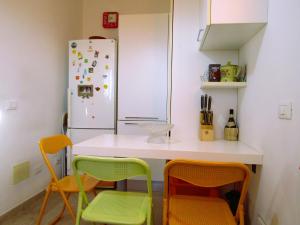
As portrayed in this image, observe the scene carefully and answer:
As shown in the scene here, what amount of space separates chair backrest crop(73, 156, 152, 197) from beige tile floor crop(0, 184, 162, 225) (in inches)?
41.3

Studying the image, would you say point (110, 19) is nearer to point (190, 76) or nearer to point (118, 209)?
point (190, 76)

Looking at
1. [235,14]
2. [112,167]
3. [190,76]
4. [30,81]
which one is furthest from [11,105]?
[235,14]

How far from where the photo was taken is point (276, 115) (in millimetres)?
1216

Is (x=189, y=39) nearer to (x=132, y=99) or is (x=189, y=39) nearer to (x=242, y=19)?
(x=242, y=19)

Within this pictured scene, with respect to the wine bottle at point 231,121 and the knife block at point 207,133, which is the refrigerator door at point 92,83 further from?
the wine bottle at point 231,121

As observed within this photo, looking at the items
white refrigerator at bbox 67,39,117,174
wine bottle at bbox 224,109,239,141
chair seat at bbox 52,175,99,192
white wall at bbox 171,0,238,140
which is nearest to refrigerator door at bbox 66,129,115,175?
white refrigerator at bbox 67,39,117,174

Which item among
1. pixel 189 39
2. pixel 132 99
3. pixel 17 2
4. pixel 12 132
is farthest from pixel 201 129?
pixel 17 2

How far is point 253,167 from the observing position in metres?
1.54

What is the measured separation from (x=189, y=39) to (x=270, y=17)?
0.74m

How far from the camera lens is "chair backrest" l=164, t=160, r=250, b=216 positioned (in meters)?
1.01

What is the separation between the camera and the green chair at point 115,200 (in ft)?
Answer: 3.57

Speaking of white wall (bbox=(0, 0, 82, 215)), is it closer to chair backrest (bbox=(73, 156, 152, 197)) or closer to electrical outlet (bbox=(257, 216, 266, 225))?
chair backrest (bbox=(73, 156, 152, 197))

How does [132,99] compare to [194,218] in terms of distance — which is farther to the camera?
[132,99]

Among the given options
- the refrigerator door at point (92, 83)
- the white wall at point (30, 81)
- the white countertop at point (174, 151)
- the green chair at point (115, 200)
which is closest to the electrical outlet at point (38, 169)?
the white wall at point (30, 81)
